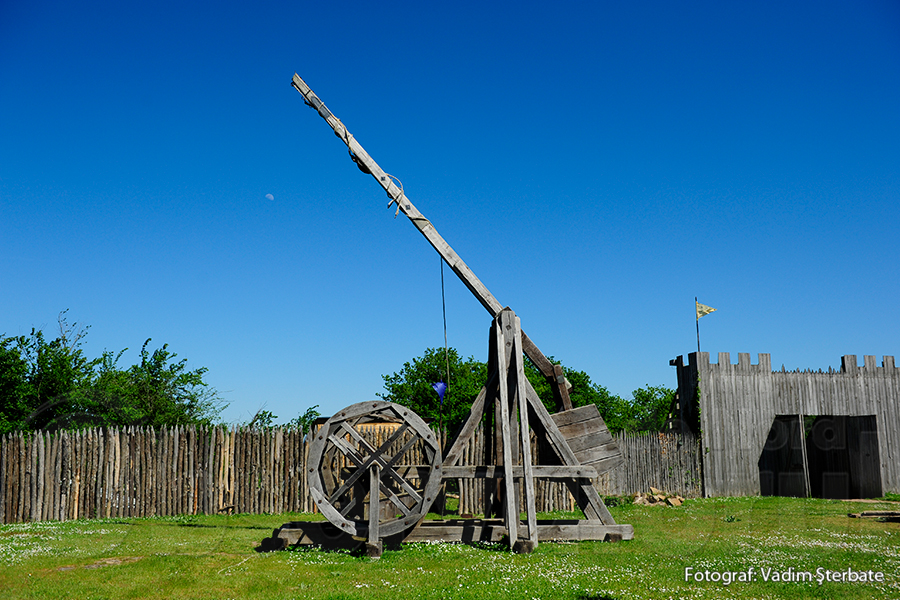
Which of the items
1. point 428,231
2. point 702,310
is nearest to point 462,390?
point 702,310

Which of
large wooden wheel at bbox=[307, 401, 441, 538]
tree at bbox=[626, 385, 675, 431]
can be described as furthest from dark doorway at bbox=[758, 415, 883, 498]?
tree at bbox=[626, 385, 675, 431]

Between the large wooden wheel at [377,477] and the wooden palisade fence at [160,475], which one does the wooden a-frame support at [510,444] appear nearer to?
the large wooden wheel at [377,477]

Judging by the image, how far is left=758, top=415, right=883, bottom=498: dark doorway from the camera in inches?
784

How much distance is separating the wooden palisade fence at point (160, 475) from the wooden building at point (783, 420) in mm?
6368

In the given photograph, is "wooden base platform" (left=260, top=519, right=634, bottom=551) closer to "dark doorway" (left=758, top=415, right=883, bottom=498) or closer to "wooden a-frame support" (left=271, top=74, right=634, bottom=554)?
"wooden a-frame support" (left=271, top=74, right=634, bottom=554)

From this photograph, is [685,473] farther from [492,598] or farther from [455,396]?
[455,396]

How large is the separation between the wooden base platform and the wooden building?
1100cm

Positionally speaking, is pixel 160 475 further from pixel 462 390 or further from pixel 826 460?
pixel 462 390

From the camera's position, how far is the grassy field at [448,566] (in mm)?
6684

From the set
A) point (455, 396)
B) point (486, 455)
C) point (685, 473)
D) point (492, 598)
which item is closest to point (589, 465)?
point (486, 455)

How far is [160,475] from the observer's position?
567 inches

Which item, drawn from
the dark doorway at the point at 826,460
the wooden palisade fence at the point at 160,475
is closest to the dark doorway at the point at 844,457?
the dark doorway at the point at 826,460

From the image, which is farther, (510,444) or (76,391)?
(76,391)

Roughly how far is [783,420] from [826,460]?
8.68ft
